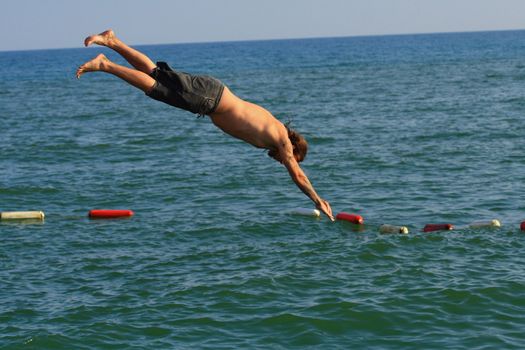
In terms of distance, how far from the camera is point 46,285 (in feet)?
75.3

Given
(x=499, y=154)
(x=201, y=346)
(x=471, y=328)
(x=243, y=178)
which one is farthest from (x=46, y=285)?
(x=499, y=154)

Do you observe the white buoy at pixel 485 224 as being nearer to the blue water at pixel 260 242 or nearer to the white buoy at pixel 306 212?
the blue water at pixel 260 242

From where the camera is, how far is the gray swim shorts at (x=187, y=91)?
46.1 ft

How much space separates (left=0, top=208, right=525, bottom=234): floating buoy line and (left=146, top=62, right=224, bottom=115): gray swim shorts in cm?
1380

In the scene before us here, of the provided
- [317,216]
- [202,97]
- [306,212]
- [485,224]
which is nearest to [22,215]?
[306,212]

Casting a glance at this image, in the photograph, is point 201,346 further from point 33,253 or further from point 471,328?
point 33,253

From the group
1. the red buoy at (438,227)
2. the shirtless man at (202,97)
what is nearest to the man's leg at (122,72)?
the shirtless man at (202,97)

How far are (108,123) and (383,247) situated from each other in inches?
1452

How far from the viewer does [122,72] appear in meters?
13.7

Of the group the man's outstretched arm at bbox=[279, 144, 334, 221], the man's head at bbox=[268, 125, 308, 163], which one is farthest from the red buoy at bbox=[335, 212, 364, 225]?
the man's outstretched arm at bbox=[279, 144, 334, 221]

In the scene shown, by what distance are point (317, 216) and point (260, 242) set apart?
3.19m

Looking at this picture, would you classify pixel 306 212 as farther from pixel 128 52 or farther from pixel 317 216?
pixel 128 52

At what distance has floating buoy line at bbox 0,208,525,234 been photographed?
26.9 m

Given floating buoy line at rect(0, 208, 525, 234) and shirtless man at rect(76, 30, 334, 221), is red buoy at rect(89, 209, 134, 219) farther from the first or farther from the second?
shirtless man at rect(76, 30, 334, 221)
